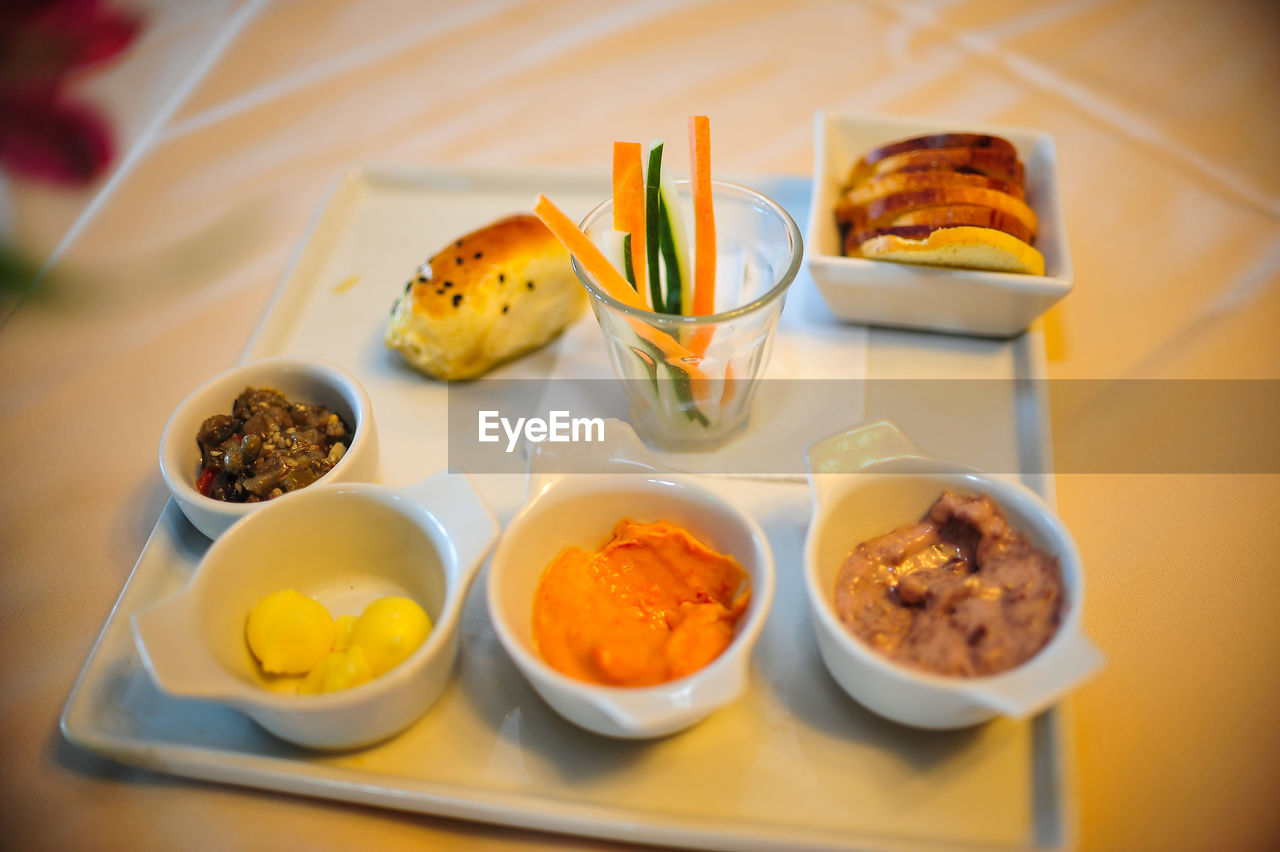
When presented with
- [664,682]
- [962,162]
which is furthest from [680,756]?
[962,162]

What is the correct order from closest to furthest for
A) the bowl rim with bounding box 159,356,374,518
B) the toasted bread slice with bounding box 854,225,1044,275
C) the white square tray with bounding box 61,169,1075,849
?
1. the white square tray with bounding box 61,169,1075,849
2. the bowl rim with bounding box 159,356,374,518
3. the toasted bread slice with bounding box 854,225,1044,275

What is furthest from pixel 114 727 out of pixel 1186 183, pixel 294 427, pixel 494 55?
pixel 1186 183

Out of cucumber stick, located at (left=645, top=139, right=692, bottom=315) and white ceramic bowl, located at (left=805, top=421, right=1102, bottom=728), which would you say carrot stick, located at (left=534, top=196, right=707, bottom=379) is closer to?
cucumber stick, located at (left=645, top=139, right=692, bottom=315)

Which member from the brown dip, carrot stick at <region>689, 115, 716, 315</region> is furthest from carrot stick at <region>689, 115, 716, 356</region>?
the brown dip

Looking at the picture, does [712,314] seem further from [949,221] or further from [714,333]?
[949,221]

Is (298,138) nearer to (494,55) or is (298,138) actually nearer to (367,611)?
(494,55)

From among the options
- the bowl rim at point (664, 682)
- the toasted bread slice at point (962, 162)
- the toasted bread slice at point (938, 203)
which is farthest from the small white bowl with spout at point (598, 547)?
the toasted bread slice at point (962, 162)
